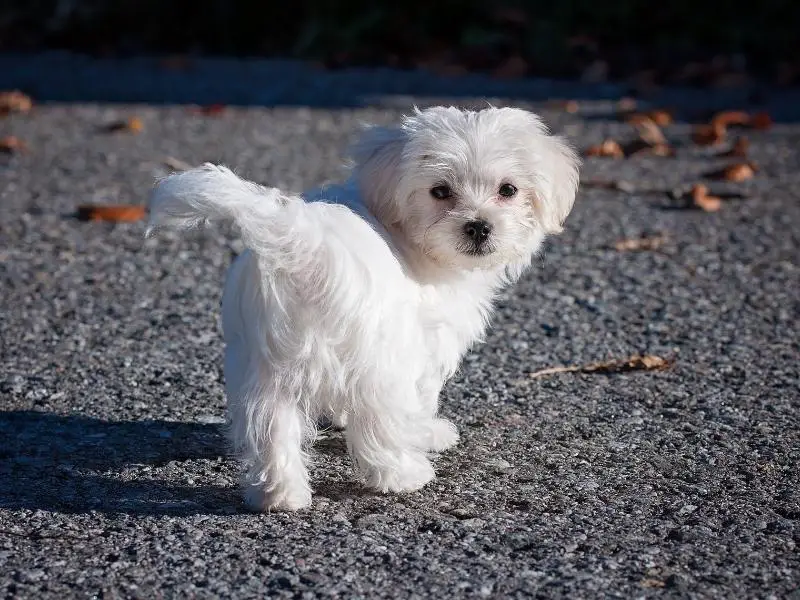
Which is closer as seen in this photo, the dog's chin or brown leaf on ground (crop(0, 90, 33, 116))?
the dog's chin

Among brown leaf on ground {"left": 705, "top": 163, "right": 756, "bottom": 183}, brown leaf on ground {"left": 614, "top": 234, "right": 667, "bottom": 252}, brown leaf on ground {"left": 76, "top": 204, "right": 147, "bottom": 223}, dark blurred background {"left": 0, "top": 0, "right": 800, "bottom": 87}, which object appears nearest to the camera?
brown leaf on ground {"left": 614, "top": 234, "right": 667, "bottom": 252}

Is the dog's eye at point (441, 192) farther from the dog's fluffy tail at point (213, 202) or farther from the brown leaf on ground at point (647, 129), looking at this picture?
the brown leaf on ground at point (647, 129)

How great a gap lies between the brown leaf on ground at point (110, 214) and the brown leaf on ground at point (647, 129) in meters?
3.91

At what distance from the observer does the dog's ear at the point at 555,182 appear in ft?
12.7

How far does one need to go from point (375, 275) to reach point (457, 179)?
56cm

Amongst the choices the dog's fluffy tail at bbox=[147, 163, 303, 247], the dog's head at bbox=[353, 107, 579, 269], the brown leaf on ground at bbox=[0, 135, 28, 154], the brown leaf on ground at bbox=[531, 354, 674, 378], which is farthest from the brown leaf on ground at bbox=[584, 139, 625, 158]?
the dog's fluffy tail at bbox=[147, 163, 303, 247]

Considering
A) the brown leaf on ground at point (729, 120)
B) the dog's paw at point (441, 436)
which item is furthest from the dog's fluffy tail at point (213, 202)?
the brown leaf on ground at point (729, 120)

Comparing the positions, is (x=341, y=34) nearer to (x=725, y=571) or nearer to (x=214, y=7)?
(x=214, y=7)

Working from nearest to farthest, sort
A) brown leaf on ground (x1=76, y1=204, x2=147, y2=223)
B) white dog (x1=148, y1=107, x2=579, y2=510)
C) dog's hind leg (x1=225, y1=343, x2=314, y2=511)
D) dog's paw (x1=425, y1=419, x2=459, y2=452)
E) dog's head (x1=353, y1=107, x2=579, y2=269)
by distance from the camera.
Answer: white dog (x1=148, y1=107, x2=579, y2=510), dog's hind leg (x1=225, y1=343, x2=314, y2=511), dog's head (x1=353, y1=107, x2=579, y2=269), dog's paw (x1=425, y1=419, x2=459, y2=452), brown leaf on ground (x1=76, y1=204, x2=147, y2=223)

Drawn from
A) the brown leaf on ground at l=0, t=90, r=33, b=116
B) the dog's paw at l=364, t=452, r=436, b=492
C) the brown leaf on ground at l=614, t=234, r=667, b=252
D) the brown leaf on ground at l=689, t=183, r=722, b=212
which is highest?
the brown leaf on ground at l=689, t=183, r=722, b=212

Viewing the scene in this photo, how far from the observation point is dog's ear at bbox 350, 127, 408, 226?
146 inches

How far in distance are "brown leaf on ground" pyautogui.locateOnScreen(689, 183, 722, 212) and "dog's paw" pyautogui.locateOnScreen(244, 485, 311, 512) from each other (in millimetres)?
4556

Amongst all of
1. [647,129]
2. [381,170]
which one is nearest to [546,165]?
[381,170]

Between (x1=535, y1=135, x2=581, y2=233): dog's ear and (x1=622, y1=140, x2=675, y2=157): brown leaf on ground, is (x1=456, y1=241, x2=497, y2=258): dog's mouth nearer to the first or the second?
(x1=535, y1=135, x2=581, y2=233): dog's ear
